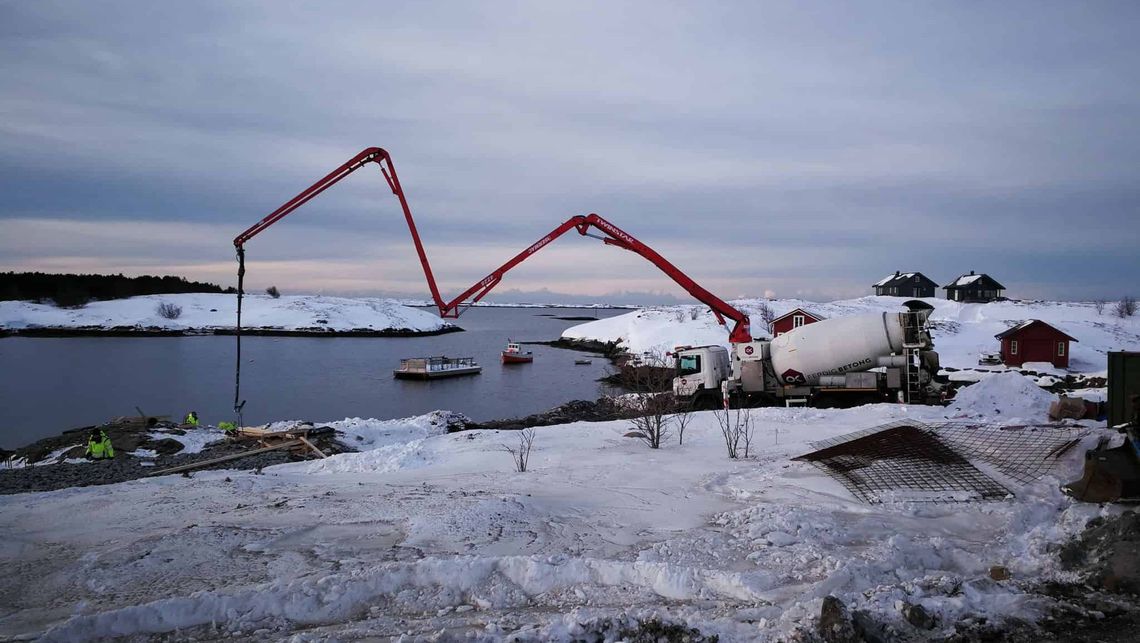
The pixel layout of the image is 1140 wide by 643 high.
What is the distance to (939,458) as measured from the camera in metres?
9.26

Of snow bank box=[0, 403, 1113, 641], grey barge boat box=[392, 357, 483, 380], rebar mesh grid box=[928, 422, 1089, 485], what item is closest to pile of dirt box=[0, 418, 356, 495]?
snow bank box=[0, 403, 1113, 641]

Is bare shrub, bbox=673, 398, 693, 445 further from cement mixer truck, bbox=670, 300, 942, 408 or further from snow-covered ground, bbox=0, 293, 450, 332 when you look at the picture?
snow-covered ground, bbox=0, 293, 450, 332

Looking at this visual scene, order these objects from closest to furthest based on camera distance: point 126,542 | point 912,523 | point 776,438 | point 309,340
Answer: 1. point 126,542
2. point 912,523
3. point 776,438
4. point 309,340

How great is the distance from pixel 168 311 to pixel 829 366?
11537 centimetres

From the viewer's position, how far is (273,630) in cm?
460

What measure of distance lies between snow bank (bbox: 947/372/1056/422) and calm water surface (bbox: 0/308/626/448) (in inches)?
796

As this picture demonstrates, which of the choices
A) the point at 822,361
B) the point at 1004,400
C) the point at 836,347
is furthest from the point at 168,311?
the point at 1004,400

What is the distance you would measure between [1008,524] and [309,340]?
94.2 meters

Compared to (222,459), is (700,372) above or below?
above

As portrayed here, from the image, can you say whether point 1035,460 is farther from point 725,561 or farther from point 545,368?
point 545,368

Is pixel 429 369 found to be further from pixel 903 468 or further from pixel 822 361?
pixel 903 468

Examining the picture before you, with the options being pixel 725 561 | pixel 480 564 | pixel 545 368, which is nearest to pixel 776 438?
pixel 725 561

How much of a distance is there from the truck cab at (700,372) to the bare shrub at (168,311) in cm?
10894

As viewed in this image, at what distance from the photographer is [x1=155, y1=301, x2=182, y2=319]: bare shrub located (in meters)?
109
